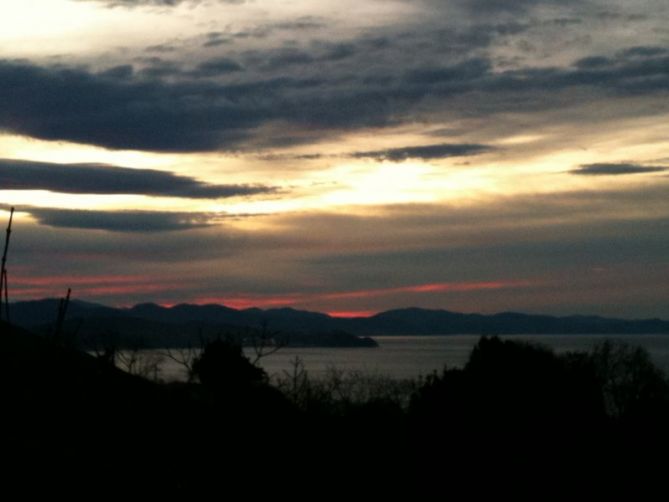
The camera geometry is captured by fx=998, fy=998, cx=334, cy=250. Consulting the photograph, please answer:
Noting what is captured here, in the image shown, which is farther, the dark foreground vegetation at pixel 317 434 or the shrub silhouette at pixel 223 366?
the shrub silhouette at pixel 223 366

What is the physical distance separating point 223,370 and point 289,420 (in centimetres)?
1884

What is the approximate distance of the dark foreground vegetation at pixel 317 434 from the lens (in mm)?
23000

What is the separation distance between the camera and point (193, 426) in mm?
28688

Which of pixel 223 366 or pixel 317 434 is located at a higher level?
pixel 223 366

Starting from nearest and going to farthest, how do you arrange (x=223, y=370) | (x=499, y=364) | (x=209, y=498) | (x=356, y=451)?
(x=209, y=498) < (x=356, y=451) < (x=499, y=364) < (x=223, y=370)

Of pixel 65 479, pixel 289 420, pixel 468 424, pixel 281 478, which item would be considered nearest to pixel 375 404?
pixel 468 424

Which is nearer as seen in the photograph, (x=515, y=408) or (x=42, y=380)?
(x=42, y=380)

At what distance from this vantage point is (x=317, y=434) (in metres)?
33.5

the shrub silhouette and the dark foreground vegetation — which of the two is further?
the shrub silhouette

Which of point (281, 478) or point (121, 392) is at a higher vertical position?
point (121, 392)

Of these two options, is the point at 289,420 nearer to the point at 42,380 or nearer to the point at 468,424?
the point at 468,424

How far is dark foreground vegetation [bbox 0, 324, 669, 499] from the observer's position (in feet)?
75.5

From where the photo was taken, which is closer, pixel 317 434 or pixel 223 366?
pixel 317 434

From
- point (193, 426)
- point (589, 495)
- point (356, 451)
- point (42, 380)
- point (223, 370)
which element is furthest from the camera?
point (223, 370)
